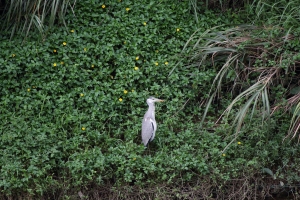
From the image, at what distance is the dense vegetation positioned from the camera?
18.9ft

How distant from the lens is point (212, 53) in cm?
674

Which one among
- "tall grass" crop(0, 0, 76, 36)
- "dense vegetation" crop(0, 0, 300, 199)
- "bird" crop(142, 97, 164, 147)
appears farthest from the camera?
"tall grass" crop(0, 0, 76, 36)

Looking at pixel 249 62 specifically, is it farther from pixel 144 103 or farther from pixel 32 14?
pixel 32 14

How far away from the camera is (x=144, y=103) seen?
655 cm

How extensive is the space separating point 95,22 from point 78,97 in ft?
3.14

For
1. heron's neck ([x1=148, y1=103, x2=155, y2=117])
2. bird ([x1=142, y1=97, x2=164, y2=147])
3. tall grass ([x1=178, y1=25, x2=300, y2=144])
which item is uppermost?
tall grass ([x1=178, y1=25, x2=300, y2=144])

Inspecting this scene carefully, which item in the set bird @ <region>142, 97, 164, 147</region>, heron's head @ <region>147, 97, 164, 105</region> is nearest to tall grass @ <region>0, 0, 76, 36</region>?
heron's head @ <region>147, 97, 164, 105</region>

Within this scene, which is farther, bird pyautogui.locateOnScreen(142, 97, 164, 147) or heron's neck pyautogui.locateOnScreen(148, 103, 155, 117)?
heron's neck pyautogui.locateOnScreen(148, 103, 155, 117)

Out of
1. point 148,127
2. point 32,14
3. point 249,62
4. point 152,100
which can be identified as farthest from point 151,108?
point 32,14

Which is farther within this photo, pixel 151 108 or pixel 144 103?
pixel 144 103

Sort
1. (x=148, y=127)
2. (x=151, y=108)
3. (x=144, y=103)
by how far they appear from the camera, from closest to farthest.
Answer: (x=148, y=127) < (x=151, y=108) < (x=144, y=103)

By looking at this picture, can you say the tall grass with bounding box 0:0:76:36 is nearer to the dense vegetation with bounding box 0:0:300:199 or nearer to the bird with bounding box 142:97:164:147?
the dense vegetation with bounding box 0:0:300:199

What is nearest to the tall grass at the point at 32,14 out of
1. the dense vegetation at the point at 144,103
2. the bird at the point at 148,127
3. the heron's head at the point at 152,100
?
the dense vegetation at the point at 144,103

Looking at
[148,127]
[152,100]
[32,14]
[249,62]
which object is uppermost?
[32,14]
